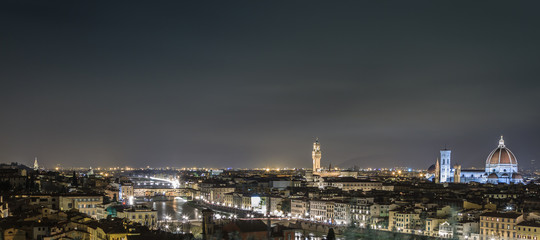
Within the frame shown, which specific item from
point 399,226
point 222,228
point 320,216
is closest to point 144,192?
point 320,216

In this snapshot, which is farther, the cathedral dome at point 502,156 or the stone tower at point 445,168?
the stone tower at point 445,168

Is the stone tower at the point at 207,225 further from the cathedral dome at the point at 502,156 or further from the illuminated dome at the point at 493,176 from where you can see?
the cathedral dome at the point at 502,156

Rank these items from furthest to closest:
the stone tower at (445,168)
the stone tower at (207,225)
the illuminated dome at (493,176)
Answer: the stone tower at (445,168), the illuminated dome at (493,176), the stone tower at (207,225)

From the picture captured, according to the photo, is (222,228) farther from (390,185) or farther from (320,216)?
(390,185)

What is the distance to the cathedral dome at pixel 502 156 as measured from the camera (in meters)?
75.6

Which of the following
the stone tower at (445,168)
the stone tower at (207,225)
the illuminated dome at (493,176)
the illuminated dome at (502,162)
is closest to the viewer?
the stone tower at (207,225)

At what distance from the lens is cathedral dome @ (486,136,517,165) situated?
Result: 248 ft

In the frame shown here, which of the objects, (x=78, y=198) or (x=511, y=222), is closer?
(x=511, y=222)

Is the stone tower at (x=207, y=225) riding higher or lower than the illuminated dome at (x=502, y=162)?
lower

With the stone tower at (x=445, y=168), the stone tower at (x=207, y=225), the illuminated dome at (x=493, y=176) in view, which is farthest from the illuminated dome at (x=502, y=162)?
the stone tower at (x=207, y=225)

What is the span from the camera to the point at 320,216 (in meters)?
44.8

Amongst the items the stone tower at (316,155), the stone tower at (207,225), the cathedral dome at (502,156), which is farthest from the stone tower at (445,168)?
the stone tower at (207,225)

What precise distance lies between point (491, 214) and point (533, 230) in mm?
2995

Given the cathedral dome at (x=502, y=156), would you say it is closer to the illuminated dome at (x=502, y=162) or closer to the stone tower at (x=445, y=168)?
the illuminated dome at (x=502, y=162)
